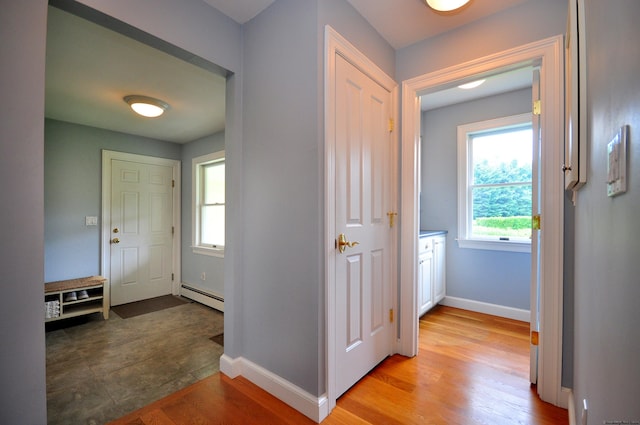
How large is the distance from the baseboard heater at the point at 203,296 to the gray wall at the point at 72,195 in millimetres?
1160

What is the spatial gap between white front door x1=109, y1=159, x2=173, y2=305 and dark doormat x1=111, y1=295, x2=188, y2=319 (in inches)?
4.9

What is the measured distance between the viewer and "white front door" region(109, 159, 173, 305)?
3.93 m

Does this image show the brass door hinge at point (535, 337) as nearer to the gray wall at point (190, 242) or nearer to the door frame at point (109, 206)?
the gray wall at point (190, 242)

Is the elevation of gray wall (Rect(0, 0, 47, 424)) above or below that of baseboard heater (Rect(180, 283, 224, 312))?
above

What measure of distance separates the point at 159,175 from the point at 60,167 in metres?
1.15

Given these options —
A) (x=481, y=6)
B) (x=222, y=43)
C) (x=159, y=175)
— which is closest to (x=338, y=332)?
(x=222, y=43)

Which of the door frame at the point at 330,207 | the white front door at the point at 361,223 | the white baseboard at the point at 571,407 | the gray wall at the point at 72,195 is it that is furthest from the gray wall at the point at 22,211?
the gray wall at the point at 72,195

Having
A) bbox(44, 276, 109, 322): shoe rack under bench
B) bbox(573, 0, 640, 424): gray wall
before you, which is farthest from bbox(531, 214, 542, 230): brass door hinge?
bbox(44, 276, 109, 322): shoe rack under bench

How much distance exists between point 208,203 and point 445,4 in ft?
12.3

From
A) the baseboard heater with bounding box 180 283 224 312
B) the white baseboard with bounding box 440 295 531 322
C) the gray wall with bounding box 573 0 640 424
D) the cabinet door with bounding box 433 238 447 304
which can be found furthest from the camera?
the baseboard heater with bounding box 180 283 224 312

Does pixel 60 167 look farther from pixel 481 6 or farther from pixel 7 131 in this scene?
pixel 481 6

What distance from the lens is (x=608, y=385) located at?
72 centimetres

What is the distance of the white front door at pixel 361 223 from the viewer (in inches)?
68.8

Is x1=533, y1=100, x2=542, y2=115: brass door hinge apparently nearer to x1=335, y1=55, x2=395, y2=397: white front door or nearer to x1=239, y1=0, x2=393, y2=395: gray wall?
x1=335, y1=55, x2=395, y2=397: white front door
